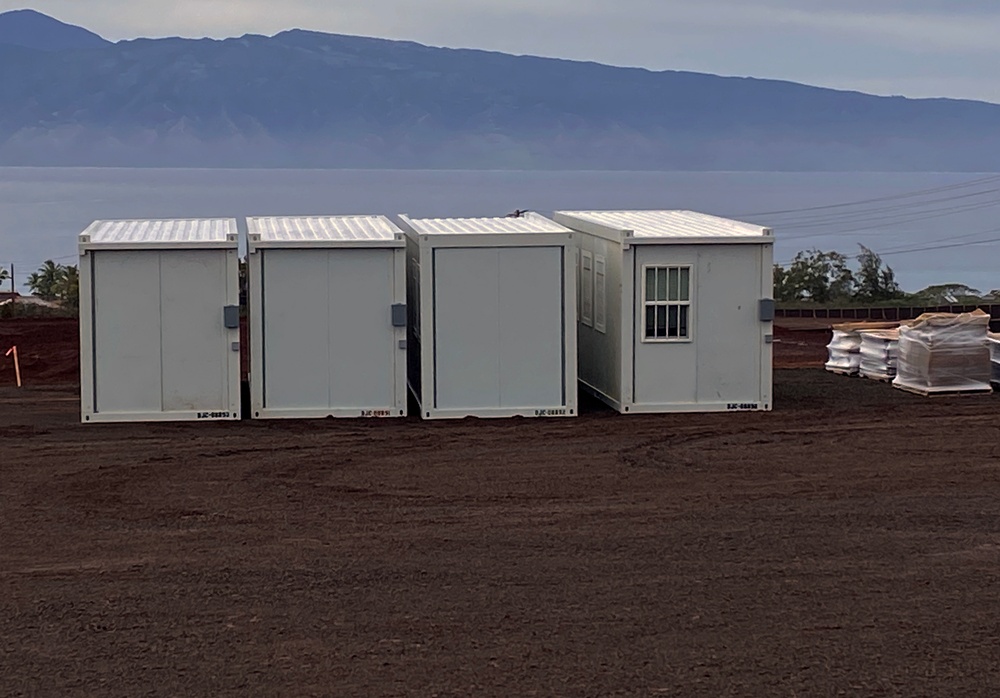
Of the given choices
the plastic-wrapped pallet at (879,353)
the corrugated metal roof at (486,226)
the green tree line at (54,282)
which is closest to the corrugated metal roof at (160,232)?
the corrugated metal roof at (486,226)

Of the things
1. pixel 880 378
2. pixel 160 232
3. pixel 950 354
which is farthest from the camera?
pixel 880 378

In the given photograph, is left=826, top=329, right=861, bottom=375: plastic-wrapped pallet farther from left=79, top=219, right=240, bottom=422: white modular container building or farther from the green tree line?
the green tree line

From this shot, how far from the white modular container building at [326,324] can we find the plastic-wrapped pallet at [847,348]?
7.26 meters

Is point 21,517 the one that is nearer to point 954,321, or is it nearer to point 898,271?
point 954,321

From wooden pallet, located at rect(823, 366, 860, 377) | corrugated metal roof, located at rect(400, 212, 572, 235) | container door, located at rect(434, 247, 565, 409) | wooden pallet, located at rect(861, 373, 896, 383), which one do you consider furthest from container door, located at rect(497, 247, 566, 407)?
wooden pallet, located at rect(823, 366, 860, 377)

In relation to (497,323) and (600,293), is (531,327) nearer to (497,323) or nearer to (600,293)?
(497,323)

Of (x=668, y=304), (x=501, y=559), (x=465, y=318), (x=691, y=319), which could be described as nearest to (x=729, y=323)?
(x=691, y=319)

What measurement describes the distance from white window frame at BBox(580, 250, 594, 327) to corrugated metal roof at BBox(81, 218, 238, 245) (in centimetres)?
420

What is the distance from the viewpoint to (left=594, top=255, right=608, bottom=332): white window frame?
18281 mm

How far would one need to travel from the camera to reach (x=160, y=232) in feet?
58.7

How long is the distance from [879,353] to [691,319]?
448 centimetres

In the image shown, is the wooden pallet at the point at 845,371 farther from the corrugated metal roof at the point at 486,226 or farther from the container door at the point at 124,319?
the container door at the point at 124,319

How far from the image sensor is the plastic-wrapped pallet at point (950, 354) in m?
19.4

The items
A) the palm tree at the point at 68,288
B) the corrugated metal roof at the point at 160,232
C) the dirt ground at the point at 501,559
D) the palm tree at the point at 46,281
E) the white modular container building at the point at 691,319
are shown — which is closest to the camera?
the dirt ground at the point at 501,559
